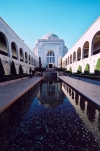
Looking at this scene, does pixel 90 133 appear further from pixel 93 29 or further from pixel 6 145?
pixel 93 29

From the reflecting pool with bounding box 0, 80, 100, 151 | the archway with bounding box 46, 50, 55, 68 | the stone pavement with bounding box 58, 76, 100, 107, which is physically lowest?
the reflecting pool with bounding box 0, 80, 100, 151

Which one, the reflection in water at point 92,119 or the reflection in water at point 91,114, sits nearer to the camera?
the reflection in water at point 92,119

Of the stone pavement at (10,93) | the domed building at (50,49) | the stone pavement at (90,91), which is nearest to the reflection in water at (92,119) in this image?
the stone pavement at (90,91)

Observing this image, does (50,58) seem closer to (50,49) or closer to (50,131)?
(50,49)

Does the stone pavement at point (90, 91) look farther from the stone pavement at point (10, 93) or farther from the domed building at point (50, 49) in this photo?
the domed building at point (50, 49)

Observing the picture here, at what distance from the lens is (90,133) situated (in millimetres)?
2916

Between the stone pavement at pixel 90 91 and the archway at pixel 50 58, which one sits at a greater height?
the archway at pixel 50 58

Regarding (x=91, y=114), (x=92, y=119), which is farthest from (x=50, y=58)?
(x=92, y=119)

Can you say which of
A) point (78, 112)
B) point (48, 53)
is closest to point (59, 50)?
point (48, 53)

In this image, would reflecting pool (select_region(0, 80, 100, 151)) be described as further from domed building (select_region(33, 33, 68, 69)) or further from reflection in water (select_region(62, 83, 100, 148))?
domed building (select_region(33, 33, 68, 69))

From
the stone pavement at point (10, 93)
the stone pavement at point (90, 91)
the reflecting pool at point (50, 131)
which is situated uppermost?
the stone pavement at point (90, 91)

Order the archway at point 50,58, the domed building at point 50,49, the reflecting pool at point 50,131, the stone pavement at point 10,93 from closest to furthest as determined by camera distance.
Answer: the reflecting pool at point 50,131 → the stone pavement at point 10,93 → the domed building at point 50,49 → the archway at point 50,58

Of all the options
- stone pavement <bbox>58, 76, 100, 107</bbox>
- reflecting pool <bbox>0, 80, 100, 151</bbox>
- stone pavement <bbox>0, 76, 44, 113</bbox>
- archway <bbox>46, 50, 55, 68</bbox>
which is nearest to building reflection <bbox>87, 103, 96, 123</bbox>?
reflecting pool <bbox>0, 80, 100, 151</bbox>

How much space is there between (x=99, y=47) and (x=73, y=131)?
24.6m
